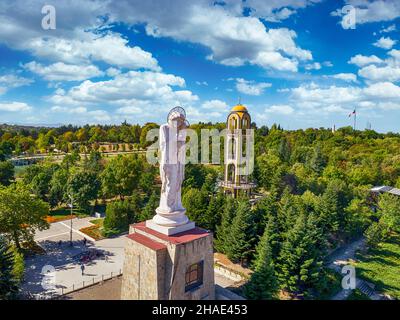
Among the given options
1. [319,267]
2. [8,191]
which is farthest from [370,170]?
[8,191]

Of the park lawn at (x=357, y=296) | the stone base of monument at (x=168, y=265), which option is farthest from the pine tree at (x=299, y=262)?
the stone base of monument at (x=168, y=265)

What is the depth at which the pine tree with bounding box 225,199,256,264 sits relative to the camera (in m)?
20.9

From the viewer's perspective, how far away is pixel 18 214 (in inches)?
836

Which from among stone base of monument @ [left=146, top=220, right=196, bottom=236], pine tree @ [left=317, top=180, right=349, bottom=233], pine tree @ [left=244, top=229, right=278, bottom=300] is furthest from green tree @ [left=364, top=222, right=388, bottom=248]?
stone base of monument @ [left=146, top=220, right=196, bottom=236]

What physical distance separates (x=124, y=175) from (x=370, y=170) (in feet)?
112

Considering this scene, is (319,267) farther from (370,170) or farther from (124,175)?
(370,170)

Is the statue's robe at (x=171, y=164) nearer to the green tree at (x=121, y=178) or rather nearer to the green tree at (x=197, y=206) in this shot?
the green tree at (x=197, y=206)

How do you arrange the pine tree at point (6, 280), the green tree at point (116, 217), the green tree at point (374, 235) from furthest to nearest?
the green tree at point (374, 235) → the green tree at point (116, 217) → the pine tree at point (6, 280)

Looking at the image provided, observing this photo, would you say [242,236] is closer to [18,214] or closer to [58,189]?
[18,214]

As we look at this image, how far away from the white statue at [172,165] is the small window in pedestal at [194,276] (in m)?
1.91

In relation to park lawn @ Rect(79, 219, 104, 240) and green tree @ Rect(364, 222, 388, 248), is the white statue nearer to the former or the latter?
park lawn @ Rect(79, 219, 104, 240)

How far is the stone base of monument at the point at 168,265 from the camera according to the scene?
474 inches

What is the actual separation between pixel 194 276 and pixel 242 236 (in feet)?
27.6

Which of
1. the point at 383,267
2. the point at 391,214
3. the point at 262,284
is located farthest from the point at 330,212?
the point at 262,284
